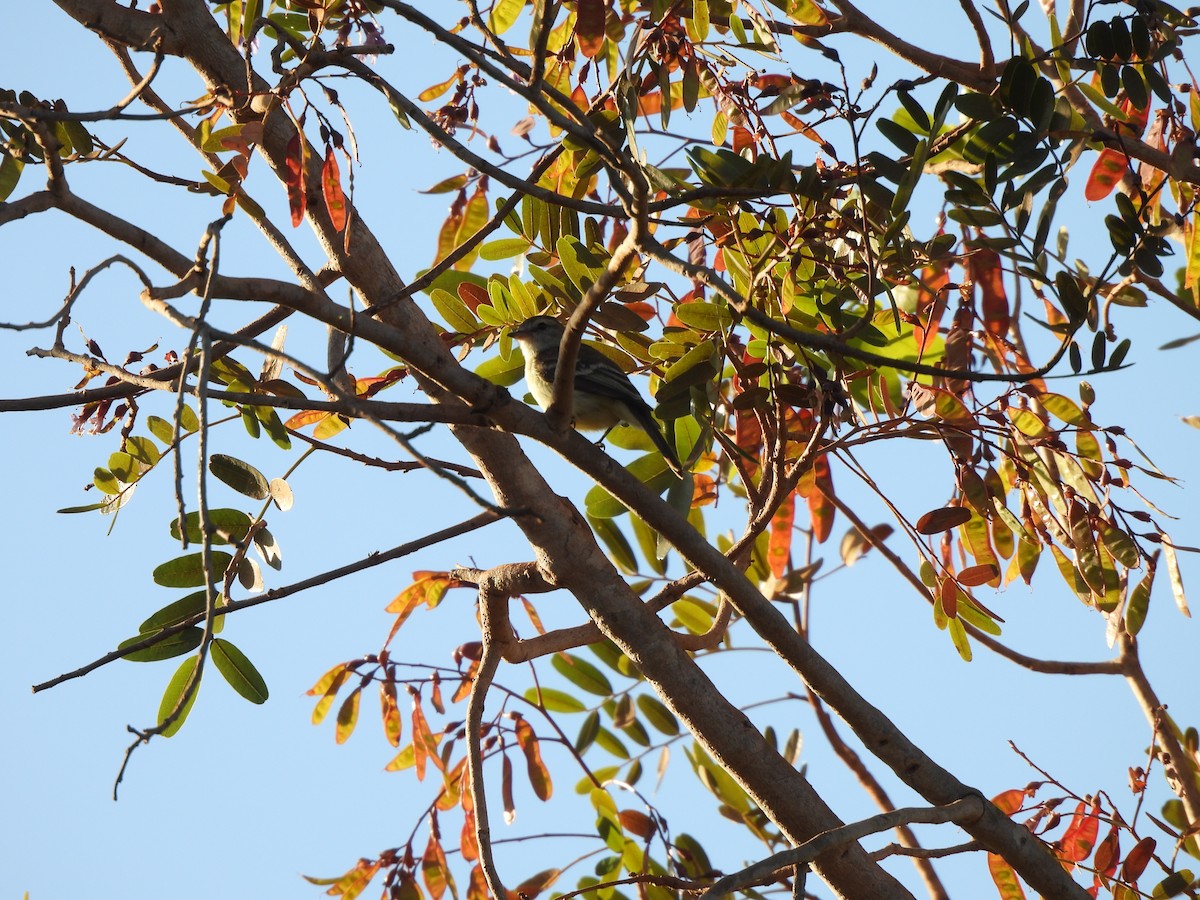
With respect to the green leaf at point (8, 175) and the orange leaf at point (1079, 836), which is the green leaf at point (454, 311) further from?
the orange leaf at point (1079, 836)

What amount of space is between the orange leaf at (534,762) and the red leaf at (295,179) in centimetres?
212

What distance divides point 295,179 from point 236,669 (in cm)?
146

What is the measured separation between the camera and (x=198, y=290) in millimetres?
2436

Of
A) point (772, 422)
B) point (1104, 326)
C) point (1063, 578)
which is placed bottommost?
point (1063, 578)

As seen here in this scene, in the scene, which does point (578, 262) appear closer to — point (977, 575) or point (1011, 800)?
point (977, 575)

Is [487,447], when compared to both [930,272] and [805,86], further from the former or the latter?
[930,272]

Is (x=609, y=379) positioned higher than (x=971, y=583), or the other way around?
(x=609, y=379)

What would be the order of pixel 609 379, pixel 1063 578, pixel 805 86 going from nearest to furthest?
pixel 805 86 → pixel 1063 578 → pixel 609 379

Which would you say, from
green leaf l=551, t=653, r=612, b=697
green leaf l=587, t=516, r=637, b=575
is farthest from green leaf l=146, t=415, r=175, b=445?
green leaf l=551, t=653, r=612, b=697

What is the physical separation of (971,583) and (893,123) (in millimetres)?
1380

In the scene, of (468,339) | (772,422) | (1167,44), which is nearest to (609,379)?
(468,339)

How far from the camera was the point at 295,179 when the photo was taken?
312cm

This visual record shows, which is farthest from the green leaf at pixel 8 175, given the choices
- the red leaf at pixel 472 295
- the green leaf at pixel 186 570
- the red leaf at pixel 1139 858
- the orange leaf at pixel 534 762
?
the red leaf at pixel 1139 858

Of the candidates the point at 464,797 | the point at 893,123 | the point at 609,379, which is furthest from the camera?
the point at 609,379
